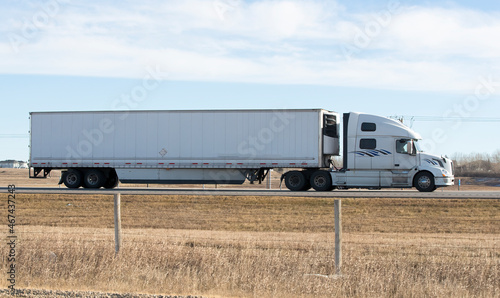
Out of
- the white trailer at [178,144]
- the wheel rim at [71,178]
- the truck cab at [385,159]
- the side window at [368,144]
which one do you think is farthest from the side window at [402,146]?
the wheel rim at [71,178]

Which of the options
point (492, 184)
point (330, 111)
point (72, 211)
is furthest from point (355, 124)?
point (492, 184)

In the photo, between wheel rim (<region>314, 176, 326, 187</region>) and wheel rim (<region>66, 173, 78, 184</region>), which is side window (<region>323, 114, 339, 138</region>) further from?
wheel rim (<region>66, 173, 78, 184</region>)

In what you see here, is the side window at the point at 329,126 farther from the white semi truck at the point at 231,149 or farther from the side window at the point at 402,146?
the side window at the point at 402,146

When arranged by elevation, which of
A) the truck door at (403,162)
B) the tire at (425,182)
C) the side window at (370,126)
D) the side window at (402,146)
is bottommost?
the tire at (425,182)

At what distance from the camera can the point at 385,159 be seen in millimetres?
26859

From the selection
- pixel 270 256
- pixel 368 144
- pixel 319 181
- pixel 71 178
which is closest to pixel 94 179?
pixel 71 178

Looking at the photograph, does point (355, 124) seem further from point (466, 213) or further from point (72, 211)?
point (72, 211)

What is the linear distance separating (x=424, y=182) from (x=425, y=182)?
5 centimetres

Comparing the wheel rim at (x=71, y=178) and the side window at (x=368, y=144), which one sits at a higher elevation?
the side window at (x=368, y=144)

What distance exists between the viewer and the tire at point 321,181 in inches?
1088

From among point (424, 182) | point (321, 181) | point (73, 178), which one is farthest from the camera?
point (73, 178)

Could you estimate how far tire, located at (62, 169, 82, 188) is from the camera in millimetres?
30422

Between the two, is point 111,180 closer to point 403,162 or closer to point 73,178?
point 73,178

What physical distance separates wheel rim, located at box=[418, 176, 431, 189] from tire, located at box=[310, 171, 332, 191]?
3.99 metres
